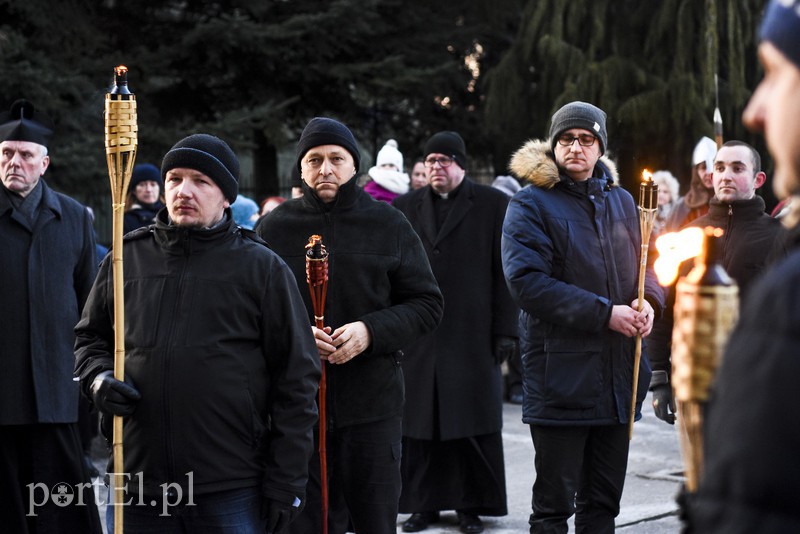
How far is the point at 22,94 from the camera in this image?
12164 millimetres

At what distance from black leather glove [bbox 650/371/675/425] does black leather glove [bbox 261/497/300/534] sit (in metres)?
2.55

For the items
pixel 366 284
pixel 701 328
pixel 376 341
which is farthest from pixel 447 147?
pixel 701 328

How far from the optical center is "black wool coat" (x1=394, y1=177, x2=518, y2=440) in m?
6.94

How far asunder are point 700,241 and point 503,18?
52.5 ft

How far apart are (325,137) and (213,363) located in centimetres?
143

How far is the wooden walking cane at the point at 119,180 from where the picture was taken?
3753 millimetres

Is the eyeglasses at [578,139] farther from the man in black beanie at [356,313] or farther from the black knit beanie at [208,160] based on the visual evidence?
the black knit beanie at [208,160]

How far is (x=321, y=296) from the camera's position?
183 inches

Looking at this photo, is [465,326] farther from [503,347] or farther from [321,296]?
[321,296]

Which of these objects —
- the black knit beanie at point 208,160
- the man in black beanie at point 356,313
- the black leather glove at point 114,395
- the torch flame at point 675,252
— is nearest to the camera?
the torch flame at point 675,252

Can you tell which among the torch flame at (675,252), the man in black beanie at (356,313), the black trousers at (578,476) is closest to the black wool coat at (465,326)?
the black trousers at (578,476)

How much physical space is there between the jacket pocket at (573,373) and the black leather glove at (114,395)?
212 centimetres

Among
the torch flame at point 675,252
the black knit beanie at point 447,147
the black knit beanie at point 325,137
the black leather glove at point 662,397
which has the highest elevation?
the black knit beanie at point 447,147

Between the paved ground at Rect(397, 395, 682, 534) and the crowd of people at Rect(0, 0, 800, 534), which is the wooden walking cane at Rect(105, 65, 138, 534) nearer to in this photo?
the crowd of people at Rect(0, 0, 800, 534)
